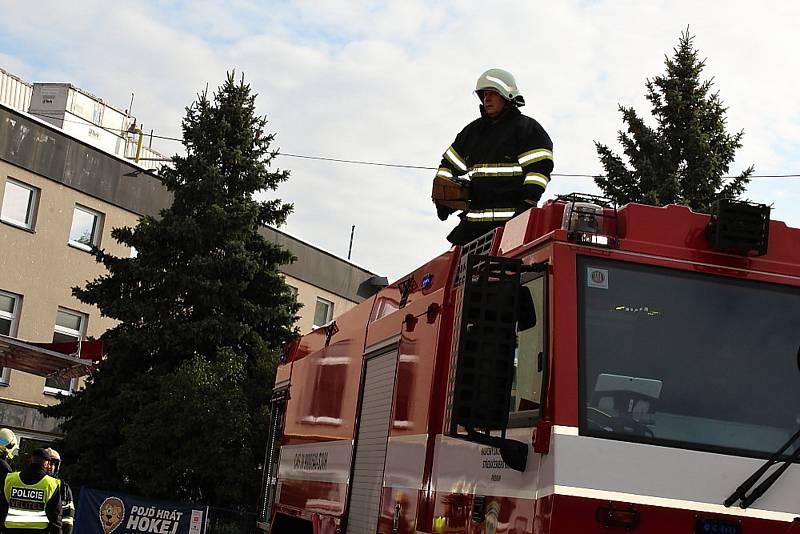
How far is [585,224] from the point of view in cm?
529

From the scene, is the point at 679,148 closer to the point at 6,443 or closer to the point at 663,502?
the point at 6,443

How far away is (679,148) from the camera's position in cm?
2408

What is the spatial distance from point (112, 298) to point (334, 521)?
1516 centimetres

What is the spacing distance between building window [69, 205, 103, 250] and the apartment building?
27 millimetres

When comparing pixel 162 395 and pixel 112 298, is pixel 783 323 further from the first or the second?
pixel 112 298

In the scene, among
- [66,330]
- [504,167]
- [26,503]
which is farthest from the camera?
[66,330]

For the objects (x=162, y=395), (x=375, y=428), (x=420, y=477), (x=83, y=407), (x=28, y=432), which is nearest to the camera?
(x=420, y=477)

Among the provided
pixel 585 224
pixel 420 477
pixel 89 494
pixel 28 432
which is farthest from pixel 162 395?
pixel 585 224

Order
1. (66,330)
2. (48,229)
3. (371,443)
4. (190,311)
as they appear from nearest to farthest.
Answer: (371,443), (190,311), (48,229), (66,330)

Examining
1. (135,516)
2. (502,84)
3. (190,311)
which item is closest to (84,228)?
(190,311)

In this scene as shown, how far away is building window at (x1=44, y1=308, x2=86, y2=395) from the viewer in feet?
98.9

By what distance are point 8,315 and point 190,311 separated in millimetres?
8739

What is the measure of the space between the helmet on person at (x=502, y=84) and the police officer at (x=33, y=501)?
6.01 metres

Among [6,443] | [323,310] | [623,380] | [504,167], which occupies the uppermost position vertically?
[323,310]
